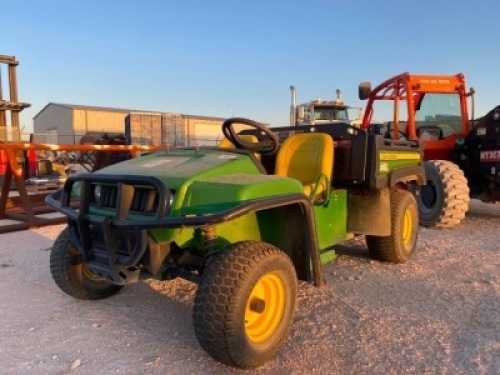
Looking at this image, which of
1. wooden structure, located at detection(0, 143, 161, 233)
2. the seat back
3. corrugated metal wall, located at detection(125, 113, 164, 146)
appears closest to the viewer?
the seat back

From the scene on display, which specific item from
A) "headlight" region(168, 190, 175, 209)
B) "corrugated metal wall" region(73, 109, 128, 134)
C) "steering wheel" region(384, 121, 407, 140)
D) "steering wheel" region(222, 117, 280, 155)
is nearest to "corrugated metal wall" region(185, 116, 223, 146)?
"corrugated metal wall" region(73, 109, 128, 134)

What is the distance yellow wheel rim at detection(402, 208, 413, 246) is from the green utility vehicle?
3.76 ft

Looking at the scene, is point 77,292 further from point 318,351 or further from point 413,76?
point 413,76

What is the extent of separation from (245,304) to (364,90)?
5.49 metres

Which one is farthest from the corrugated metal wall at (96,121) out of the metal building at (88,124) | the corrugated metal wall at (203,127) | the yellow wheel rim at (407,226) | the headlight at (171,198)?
the headlight at (171,198)

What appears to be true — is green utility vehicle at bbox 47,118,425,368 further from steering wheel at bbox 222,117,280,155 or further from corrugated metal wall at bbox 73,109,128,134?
corrugated metal wall at bbox 73,109,128,134

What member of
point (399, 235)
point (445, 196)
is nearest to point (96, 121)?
point (445, 196)

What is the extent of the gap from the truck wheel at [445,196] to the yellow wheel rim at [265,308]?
4.50 meters

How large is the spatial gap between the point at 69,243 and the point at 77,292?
397 mm

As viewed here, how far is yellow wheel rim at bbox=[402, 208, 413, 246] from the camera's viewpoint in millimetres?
5035

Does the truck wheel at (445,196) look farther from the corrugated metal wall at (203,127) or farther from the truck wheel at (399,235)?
the corrugated metal wall at (203,127)

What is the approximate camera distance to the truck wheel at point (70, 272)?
11.5ft

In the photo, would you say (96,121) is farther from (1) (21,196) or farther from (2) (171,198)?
(2) (171,198)

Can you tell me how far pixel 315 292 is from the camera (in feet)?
12.9
